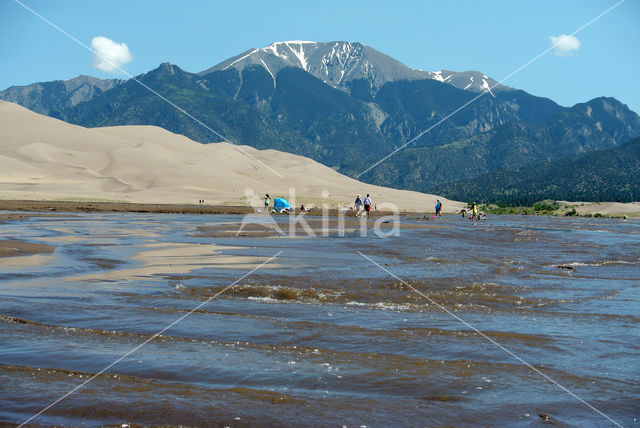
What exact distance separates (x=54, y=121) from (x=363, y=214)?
116m

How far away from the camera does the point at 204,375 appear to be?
767cm

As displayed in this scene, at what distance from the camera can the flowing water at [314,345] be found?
666 centimetres

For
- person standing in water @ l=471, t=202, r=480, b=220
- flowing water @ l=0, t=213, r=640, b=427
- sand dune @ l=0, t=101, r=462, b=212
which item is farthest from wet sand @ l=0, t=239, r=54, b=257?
sand dune @ l=0, t=101, r=462, b=212

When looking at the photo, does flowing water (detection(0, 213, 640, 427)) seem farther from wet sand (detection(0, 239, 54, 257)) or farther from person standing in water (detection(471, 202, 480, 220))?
person standing in water (detection(471, 202, 480, 220))

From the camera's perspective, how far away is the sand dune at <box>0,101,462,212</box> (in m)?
85.9

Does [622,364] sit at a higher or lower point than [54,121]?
lower

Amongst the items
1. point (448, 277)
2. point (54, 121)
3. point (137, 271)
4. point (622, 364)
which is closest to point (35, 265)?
point (137, 271)

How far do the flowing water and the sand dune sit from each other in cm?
6099

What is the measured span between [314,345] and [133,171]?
10862 cm

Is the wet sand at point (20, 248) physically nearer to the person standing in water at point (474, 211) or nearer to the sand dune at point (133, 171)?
the person standing in water at point (474, 211)

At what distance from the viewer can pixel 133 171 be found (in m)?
112

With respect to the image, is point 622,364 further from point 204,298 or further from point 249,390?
point 204,298

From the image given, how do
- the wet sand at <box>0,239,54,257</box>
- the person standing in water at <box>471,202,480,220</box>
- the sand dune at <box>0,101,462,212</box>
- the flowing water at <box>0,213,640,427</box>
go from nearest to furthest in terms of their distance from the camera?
1. the flowing water at <box>0,213,640,427</box>
2. the wet sand at <box>0,239,54,257</box>
3. the person standing in water at <box>471,202,480,220</box>
4. the sand dune at <box>0,101,462,212</box>

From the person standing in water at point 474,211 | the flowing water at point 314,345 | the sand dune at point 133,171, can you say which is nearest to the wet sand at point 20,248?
the flowing water at point 314,345
